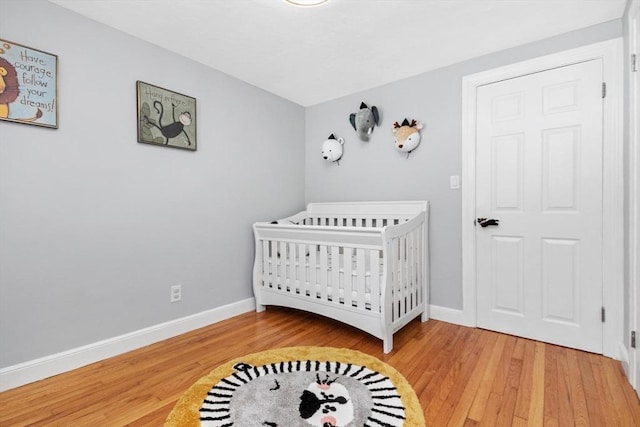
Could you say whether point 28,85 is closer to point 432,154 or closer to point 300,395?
point 300,395

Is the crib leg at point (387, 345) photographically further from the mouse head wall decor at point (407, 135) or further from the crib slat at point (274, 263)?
the mouse head wall decor at point (407, 135)

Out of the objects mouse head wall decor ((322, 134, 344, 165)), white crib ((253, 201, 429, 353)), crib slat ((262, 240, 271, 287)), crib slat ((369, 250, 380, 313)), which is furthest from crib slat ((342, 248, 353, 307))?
mouse head wall decor ((322, 134, 344, 165))

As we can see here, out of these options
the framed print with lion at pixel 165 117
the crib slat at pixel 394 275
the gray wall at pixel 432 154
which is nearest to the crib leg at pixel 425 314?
the gray wall at pixel 432 154

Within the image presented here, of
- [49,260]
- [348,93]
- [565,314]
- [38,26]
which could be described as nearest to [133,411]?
[49,260]

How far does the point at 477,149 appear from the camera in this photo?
233 cm

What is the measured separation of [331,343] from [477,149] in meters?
1.78

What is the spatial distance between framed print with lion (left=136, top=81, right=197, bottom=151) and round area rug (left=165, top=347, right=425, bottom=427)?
1.55m

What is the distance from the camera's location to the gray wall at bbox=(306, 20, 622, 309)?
2.40 metres

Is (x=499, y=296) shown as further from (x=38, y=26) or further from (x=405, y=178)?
(x=38, y=26)

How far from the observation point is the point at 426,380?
1.62m

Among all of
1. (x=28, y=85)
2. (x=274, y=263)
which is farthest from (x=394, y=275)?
(x=28, y=85)

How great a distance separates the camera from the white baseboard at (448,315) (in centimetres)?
239

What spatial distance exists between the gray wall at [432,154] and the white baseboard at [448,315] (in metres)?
0.04

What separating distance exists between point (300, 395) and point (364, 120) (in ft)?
7.23
